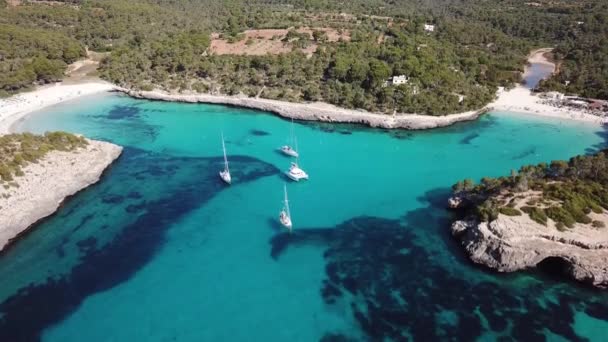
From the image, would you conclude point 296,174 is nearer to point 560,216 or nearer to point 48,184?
point 560,216

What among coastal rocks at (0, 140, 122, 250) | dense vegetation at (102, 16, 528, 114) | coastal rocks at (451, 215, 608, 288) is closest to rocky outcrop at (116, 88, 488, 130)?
dense vegetation at (102, 16, 528, 114)

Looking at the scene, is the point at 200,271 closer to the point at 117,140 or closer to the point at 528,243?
the point at 528,243

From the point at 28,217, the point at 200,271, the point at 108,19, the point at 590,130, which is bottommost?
the point at 590,130

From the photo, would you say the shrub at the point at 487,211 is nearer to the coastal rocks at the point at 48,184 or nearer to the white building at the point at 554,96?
the coastal rocks at the point at 48,184


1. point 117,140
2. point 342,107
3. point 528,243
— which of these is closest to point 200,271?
point 528,243

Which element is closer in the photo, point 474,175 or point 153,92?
point 474,175

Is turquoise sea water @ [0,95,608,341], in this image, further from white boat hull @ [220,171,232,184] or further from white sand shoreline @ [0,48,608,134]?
white sand shoreline @ [0,48,608,134]

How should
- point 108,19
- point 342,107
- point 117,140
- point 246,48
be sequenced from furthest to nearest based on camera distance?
point 108,19
point 246,48
point 342,107
point 117,140

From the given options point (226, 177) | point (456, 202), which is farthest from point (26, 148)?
point (456, 202)
